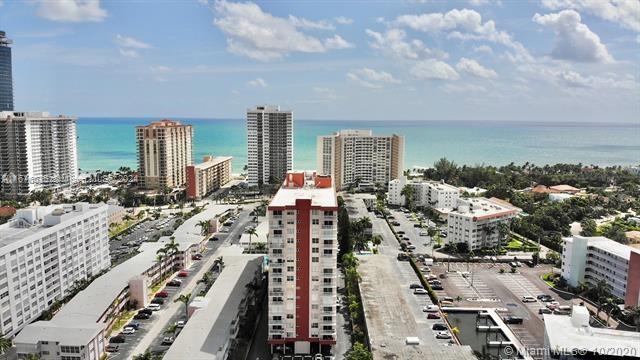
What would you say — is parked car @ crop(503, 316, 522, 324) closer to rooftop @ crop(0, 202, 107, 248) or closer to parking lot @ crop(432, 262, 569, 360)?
parking lot @ crop(432, 262, 569, 360)

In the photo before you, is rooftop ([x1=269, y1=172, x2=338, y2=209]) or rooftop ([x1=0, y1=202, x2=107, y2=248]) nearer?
rooftop ([x1=269, y1=172, x2=338, y2=209])

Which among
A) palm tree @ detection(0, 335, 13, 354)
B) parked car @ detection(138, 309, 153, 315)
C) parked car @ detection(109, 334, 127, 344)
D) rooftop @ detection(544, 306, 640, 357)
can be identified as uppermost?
rooftop @ detection(544, 306, 640, 357)

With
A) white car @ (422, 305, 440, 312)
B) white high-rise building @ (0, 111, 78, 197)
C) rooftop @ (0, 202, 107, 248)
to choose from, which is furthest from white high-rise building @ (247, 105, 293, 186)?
white car @ (422, 305, 440, 312)

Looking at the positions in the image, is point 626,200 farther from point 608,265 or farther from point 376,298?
point 376,298

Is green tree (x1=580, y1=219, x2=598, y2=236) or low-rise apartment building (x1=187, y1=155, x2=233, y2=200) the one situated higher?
low-rise apartment building (x1=187, y1=155, x2=233, y2=200)

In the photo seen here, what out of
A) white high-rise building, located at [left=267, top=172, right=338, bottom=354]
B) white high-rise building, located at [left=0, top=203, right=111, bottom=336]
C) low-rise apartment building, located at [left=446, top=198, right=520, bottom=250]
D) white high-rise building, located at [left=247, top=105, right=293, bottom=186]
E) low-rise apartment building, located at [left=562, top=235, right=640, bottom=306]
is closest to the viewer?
white high-rise building, located at [left=267, top=172, right=338, bottom=354]

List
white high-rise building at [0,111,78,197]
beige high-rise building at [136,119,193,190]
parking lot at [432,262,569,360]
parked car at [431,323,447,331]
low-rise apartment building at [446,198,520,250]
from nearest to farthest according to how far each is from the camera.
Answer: parked car at [431,323,447,331] → parking lot at [432,262,569,360] → low-rise apartment building at [446,198,520,250] → white high-rise building at [0,111,78,197] → beige high-rise building at [136,119,193,190]

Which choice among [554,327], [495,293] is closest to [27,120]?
[495,293]

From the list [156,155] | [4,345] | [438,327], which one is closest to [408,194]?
[438,327]

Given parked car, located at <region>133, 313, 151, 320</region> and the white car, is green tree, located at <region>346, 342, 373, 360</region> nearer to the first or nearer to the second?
the white car
